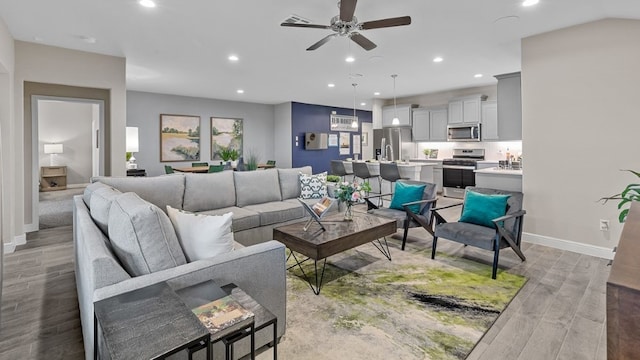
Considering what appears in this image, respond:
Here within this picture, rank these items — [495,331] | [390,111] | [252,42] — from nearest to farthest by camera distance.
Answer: [495,331] < [252,42] < [390,111]

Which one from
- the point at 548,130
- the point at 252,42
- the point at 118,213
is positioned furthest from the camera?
the point at 252,42

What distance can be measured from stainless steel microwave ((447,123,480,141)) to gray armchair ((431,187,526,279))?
413 cm

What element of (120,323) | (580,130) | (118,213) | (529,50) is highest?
(529,50)

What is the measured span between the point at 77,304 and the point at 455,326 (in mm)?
2915

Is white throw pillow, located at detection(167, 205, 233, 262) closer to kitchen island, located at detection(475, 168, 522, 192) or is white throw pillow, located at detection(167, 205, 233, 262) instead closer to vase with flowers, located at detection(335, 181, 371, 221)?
vase with flowers, located at detection(335, 181, 371, 221)

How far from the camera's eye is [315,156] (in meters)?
10.4

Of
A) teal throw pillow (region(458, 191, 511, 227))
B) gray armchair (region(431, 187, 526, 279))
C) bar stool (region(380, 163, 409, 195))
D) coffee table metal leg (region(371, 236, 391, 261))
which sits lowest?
coffee table metal leg (region(371, 236, 391, 261))

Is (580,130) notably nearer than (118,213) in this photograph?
No

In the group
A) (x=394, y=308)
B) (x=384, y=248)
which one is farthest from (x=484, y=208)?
(x=394, y=308)

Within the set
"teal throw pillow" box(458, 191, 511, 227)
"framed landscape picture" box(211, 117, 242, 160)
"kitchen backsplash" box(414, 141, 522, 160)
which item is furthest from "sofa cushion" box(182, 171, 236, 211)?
"kitchen backsplash" box(414, 141, 522, 160)

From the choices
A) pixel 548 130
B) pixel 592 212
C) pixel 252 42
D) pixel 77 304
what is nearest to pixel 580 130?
pixel 548 130

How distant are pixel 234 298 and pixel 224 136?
8.30 m

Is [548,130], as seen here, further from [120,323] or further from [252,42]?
[120,323]

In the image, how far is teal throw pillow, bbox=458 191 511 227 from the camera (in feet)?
11.1
